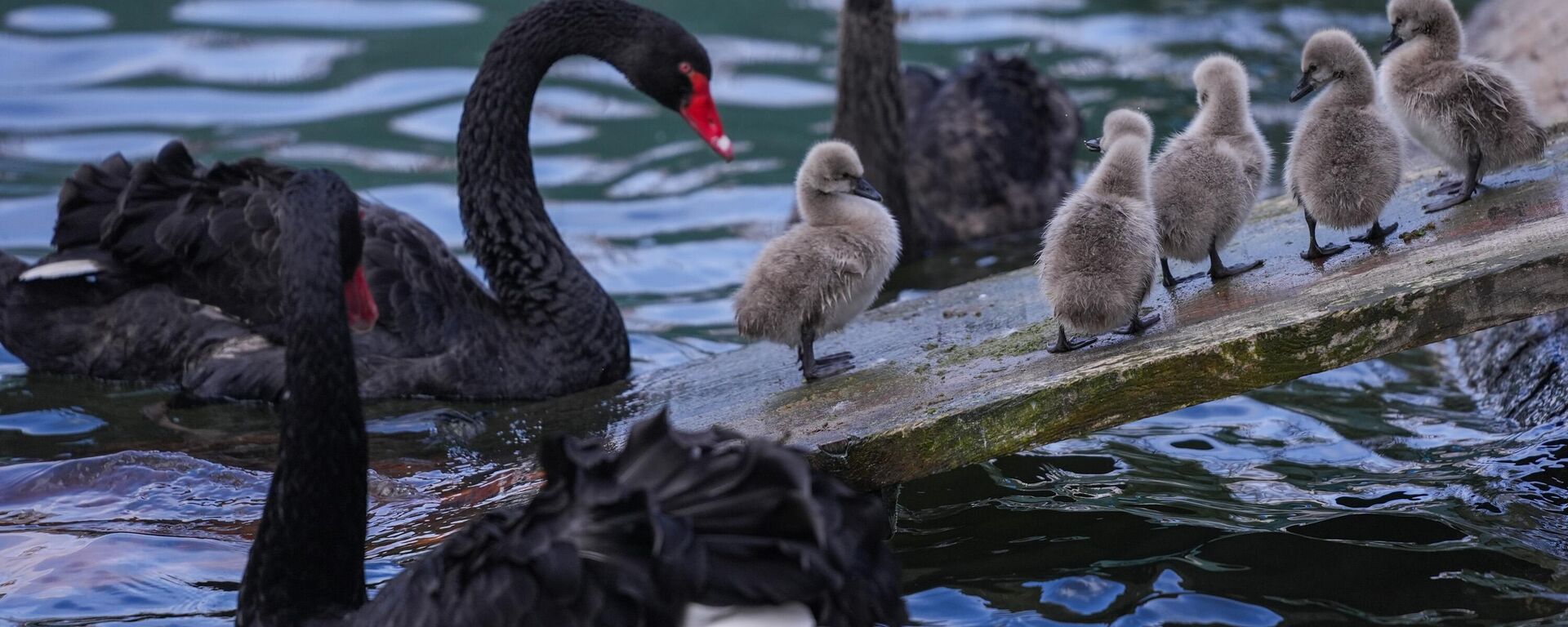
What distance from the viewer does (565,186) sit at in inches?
349

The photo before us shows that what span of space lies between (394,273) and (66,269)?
116cm

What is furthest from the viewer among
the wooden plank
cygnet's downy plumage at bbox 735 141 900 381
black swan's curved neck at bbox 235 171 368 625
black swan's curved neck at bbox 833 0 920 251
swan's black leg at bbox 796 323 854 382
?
black swan's curved neck at bbox 833 0 920 251

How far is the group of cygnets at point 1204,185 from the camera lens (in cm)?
383

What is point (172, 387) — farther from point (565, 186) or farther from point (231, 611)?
point (565, 186)

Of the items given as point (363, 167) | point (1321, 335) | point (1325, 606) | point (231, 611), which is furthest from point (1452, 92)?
point (363, 167)

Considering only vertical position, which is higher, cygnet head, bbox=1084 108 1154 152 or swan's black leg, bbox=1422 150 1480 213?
cygnet head, bbox=1084 108 1154 152

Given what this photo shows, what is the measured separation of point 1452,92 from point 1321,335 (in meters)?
0.94

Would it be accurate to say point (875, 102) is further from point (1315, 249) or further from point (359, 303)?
point (359, 303)

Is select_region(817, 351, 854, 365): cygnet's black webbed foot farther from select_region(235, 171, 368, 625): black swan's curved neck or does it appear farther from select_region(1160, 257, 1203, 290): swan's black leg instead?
select_region(235, 171, 368, 625): black swan's curved neck

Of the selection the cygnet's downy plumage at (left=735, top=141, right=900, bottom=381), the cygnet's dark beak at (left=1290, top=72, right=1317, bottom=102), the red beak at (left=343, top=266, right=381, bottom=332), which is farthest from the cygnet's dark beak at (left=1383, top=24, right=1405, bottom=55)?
the red beak at (left=343, top=266, right=381, bottom=332)

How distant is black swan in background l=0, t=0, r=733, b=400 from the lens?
5.36 m

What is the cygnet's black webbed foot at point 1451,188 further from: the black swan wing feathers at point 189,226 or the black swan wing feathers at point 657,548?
the black swan wing feathers at point 189,226

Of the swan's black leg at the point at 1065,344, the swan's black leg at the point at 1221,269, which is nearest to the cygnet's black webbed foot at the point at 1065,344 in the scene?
the swan's black leg at the point at 1065,344

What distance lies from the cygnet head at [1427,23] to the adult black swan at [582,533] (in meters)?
2.24
